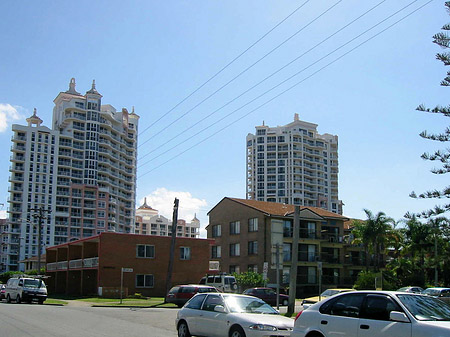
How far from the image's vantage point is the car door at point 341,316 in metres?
9.37

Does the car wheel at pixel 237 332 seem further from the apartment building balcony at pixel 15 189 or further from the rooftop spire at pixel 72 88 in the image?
A: the rooftop spire at pixel 72 88

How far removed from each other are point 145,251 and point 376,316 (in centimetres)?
3917

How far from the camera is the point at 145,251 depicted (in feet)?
153

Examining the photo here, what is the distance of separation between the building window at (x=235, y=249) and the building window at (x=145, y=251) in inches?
534

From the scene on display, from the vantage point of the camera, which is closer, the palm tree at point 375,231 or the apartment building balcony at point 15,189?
the palm tree at point 375,231

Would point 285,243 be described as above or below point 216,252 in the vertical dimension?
above

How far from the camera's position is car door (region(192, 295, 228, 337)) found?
13135mm

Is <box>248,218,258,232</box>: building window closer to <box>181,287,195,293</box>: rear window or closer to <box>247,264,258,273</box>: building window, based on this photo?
<box>247,264,258,273</box>: building window

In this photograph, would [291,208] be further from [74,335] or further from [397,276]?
[74,335]

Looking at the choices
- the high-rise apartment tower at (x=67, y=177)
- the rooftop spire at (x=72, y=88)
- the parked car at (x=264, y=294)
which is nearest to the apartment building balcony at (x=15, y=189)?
the high-rise apartment tower at (x=67, y=177)

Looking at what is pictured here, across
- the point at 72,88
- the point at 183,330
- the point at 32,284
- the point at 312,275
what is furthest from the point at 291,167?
the point at 183,330

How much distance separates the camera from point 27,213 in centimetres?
Result: 11669

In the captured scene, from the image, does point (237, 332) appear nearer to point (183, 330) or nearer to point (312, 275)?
point (183, 330)

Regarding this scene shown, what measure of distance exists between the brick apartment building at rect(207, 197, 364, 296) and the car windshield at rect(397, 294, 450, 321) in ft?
144
